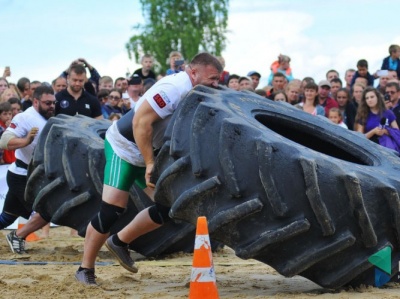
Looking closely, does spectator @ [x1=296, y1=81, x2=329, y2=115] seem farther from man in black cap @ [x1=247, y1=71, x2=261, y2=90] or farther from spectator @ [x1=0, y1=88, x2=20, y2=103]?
spectator @ [x1=0, y1=88, x2=20, y2=103]

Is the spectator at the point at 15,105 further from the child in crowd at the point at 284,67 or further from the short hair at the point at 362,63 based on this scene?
the short hair at the point at 362,63

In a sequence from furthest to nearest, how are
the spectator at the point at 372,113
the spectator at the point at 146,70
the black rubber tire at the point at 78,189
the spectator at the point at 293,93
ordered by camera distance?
1. the spectator at the point at 146,70
2. the spectator at the point at 293,93
3. the spectator at the point at 372,113
4. the black rubber tire at the point at 78,189

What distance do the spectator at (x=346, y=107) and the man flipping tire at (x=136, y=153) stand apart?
20.9 ft

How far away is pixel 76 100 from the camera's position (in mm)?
11492

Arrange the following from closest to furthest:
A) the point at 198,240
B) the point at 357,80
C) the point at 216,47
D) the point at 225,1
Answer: the point at 198,240
the point at 357,80
the point at 216,47
the point at 225,1

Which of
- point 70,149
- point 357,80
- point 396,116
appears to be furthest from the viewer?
point 357,80

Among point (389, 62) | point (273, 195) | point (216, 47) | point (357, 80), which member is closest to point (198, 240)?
point (273, 195)

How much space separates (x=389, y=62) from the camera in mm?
14977

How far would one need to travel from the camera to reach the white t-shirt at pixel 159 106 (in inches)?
265

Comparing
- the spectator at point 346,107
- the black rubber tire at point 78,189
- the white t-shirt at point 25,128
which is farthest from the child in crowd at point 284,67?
→ the black rubber tire at point 78,189

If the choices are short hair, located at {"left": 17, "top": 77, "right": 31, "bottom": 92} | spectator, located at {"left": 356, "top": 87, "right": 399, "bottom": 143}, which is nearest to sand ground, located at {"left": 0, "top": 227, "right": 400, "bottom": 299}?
spectator, located at {"left": 356, "top": 87, "right": 399, "bottom": 143}


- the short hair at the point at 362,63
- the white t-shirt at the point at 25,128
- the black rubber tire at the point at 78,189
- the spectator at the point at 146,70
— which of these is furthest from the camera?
the spectator at the point at 146,70

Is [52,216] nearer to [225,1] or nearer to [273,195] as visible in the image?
[273,195]

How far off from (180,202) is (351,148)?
1770 mm
